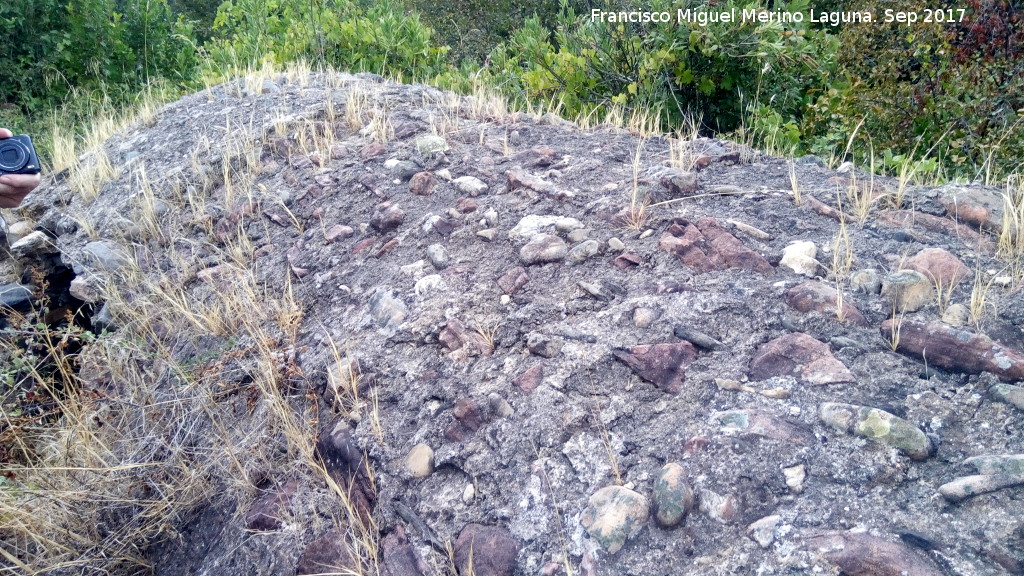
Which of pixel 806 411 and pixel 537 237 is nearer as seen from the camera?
pixel 806 411

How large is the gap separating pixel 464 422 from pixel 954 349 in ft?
4.45

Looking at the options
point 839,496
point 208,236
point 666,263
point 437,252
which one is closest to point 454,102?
point 208,236

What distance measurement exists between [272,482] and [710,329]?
141 centimetres

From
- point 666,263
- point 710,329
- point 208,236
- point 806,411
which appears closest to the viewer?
point 806,411

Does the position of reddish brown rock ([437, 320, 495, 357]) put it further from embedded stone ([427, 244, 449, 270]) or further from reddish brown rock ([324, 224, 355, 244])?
reddish brown rock ([324, 224, 355, 244])

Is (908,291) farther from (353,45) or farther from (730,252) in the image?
(353,45)

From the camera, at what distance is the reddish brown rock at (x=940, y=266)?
2.24m

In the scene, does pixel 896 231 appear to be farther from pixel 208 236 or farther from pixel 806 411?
pixel 208 236

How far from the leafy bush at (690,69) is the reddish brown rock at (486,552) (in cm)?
347

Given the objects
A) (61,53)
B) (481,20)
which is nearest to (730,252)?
(481,20)

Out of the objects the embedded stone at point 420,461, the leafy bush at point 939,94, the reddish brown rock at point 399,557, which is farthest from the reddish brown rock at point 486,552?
the leafy bush at point 939,94

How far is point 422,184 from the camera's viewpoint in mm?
3381

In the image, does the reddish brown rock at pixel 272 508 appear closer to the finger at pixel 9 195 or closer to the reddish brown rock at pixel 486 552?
the reddish brown rock at pixel 486 552

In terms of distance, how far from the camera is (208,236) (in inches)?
146
